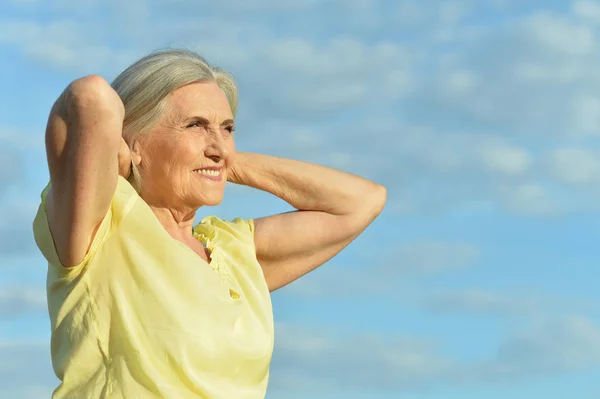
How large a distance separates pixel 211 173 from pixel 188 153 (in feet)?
0.40

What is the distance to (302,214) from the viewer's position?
4.24 metres

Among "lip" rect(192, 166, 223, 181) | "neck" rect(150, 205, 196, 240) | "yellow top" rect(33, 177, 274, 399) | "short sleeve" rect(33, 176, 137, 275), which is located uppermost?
"lip" rect(192, 166, 223, 181)

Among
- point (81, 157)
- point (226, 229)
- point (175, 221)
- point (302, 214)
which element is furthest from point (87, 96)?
point (302, 214)

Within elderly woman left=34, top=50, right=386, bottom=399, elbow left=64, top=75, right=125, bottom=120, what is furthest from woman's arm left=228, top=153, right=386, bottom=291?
elbow left=64, top=75, right=125, bottom=120

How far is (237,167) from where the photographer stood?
4.14m

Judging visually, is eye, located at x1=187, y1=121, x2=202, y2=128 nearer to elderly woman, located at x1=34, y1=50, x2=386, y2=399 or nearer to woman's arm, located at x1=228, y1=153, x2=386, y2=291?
elderly woman, located at x1=34, y1=50, x2=386, y2=399

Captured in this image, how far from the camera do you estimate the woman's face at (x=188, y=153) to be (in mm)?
3596

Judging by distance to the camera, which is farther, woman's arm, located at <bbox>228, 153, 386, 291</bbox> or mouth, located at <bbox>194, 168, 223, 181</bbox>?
woman's arm, located at <bbox>228, 153, 386, 291</bbox>

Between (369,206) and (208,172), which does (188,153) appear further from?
(369,206)

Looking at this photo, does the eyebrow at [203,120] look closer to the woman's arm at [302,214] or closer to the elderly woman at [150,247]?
the elderly woman at [150,247]

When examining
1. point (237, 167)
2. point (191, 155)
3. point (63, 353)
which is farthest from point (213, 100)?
point (63, 353)

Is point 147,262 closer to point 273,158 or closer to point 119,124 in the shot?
point 119,124

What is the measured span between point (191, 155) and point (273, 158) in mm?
698

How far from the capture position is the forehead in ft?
11.9
